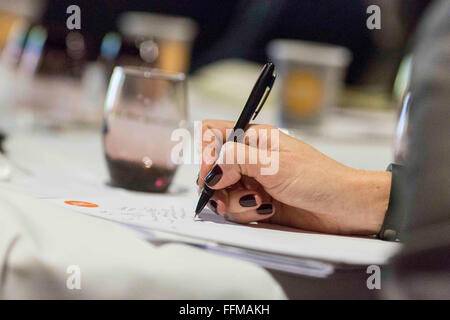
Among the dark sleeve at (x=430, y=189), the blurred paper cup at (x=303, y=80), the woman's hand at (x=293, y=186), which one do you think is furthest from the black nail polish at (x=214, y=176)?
the blurred paper cup at (x=303, y=80)

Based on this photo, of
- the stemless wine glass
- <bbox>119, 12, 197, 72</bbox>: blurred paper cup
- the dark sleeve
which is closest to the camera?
the dark sleeve

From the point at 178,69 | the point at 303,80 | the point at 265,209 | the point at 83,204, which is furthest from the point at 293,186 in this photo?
the point at 178,69

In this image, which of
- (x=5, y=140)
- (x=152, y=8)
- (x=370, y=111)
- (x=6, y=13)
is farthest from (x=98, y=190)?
(x=152, y=8)

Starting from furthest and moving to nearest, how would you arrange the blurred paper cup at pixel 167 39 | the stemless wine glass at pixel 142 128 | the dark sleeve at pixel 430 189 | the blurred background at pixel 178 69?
the blurred paper cup at pixel 167 39 < the blurred background at pixel 178 69 < the stemless wine glass at pixel 142 128 < the dark sleeve at pixel 430 189

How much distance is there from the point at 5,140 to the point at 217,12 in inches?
58.5

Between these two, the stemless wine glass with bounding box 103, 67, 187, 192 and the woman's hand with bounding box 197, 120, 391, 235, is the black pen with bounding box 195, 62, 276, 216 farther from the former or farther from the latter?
the stemless wine glass with bounding box 103, 67, 187, 192

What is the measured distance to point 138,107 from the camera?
1.47 ft

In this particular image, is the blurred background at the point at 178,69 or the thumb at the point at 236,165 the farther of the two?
the blurred background at the point at 178,69

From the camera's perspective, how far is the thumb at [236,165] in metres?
0.32

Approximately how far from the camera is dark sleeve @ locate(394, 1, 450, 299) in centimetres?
25

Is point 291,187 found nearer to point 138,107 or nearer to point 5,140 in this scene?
point 138,107

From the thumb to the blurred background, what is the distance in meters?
0.05

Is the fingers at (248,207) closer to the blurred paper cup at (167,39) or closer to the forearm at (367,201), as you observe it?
the forearm at (367,201)

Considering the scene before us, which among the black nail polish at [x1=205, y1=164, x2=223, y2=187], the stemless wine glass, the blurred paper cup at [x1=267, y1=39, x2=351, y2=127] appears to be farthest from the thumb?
the blurred paper cup at [x1=267, y1=39, x2=351, y2=127]
